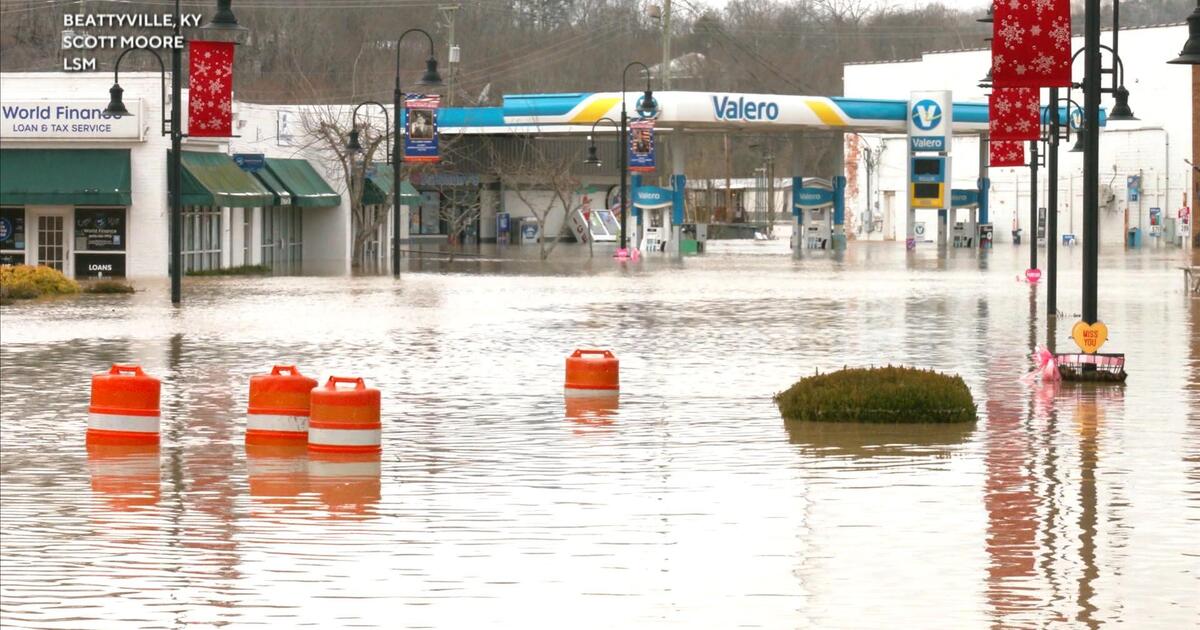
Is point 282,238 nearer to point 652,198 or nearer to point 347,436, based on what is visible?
point 652,198

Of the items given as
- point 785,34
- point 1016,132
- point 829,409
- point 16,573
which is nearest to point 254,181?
point 1016,132

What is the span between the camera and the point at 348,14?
10612 centimetres

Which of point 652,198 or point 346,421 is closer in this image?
point 346,421

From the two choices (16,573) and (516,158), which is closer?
(16,573)

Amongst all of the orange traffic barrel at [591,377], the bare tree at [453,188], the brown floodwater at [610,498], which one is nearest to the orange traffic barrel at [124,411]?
the brown floodwater at [610,498]

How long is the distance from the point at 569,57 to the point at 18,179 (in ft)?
217

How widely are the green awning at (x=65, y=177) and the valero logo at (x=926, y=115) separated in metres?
36.6

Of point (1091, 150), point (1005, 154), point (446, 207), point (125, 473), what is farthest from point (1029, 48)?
point (446, 207)

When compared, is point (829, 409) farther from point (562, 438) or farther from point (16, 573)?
point (16, 573)

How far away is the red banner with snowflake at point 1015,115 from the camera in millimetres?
30453

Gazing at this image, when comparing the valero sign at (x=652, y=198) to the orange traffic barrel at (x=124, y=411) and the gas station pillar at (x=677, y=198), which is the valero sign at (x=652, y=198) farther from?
the orange traffic barrel at (x=124, y=411)

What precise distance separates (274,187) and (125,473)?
47107 millimetres

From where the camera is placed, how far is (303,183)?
6356 cm

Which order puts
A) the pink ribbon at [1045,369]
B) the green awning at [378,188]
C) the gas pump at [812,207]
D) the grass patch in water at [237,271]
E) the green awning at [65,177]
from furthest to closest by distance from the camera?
the gas pump at [812,207] < the green awning at [378,188] < the grass patch in water at [237,271] < the green awning at [65,177] < the pink ribbon at [1045,369]
